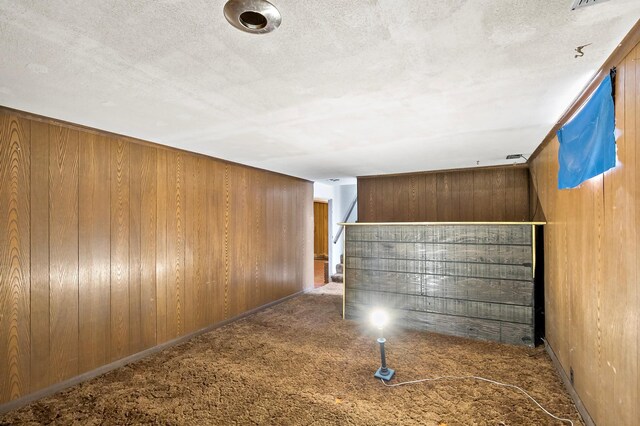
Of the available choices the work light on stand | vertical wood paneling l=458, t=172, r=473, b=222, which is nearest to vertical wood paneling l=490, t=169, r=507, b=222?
vertical wood paneling l=458, t=172, r=473, b=222

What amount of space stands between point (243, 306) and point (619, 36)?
14.7 feet

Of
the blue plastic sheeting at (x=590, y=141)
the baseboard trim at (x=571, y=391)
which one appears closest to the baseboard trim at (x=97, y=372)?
the baseboard trim at (x=571, y=391)

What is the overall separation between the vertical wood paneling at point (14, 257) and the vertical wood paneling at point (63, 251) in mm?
156

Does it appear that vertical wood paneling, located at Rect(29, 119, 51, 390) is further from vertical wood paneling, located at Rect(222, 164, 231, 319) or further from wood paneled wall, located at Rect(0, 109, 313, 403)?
vertical wood paneling, located at Rect(222, 164, 231, 319)

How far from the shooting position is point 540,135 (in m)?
3.02

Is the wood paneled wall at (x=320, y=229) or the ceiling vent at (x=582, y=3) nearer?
the ceiling vent at (x=582, y=3)

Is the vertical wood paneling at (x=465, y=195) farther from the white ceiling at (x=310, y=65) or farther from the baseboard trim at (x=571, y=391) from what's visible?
the baseboard trim at (x=571, y=391)

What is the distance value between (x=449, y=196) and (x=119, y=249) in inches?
178

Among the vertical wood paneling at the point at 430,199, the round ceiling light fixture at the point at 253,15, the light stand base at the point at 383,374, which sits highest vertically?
the round ceiling light fixture at the point at 253,15

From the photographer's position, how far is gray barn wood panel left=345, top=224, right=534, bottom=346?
3.44 m

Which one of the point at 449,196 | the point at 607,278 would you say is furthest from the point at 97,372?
the point at 449,196

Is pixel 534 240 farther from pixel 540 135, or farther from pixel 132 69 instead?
pixel 132 69

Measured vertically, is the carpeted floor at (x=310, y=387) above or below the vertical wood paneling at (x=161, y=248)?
below

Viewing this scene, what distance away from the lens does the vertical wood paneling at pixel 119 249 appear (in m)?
2.92
